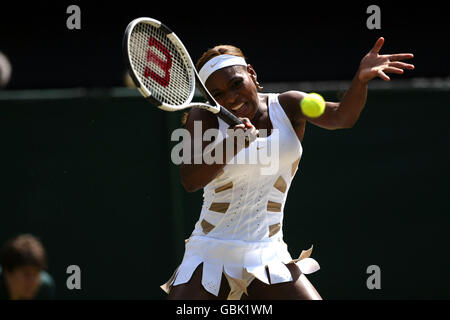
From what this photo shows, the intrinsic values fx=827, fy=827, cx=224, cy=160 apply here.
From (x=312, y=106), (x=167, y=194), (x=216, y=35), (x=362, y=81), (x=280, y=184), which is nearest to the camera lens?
(x=312, y=106)

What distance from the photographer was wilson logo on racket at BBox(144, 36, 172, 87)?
368 centimetres

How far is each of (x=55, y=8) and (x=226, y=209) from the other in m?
5.12

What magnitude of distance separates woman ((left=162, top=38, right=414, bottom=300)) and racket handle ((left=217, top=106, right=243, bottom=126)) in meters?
0.14

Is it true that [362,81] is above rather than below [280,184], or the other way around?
above

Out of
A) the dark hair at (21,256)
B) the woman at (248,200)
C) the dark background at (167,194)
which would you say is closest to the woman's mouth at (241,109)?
the woman at (248,200)

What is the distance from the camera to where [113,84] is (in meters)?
8.23

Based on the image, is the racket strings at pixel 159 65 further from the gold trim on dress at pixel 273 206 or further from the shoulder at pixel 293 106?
the gold trim on dress at pixel 273 206

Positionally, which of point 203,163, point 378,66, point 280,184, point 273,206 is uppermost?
point 378,66

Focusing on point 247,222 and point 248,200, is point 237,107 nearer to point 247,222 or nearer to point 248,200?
point 248,200

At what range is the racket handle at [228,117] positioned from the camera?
3.62 metres

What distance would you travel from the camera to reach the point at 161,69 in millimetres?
3754

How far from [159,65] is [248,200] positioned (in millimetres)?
742

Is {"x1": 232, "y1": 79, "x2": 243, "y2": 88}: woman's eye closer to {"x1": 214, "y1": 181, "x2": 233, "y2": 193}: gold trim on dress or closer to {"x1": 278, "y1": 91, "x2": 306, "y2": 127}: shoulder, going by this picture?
{"x1": 278, "y1": 91, "x2": 306, "y2": 127}: shoulder

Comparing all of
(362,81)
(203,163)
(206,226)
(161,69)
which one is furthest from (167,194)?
(362,81)
